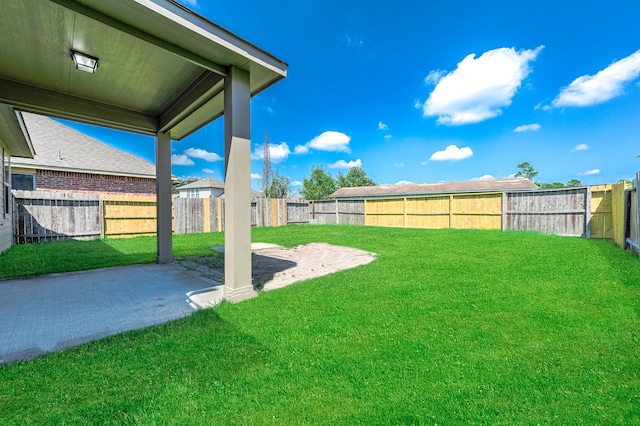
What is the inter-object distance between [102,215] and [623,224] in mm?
16942

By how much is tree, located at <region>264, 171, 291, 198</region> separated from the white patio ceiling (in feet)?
105

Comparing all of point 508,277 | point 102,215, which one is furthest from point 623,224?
point 102,215

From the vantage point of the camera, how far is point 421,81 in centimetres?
1828

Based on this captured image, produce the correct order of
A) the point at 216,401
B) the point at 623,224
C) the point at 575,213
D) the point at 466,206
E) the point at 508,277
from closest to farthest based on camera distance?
the point at 216,401 < the point at 508,277 < the point at 623,224 < the point at 575,213 < the point at 466,206

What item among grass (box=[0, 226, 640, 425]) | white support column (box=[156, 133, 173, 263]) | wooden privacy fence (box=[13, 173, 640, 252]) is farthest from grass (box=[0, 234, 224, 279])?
grass (box=[0, 226, 640, 425])

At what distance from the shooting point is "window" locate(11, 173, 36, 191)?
11586mm

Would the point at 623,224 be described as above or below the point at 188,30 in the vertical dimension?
below

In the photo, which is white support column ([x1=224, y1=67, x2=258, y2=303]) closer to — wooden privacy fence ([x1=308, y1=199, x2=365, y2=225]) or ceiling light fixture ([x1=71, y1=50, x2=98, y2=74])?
ceiling light fixture ([x1=71, y1=50, x2=98, y2=74])

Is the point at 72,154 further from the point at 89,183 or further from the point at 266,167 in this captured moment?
the point at 266,167

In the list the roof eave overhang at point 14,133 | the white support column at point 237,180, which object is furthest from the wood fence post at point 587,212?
the roof eave overhang at point 14,133

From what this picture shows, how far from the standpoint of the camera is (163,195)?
227 inches

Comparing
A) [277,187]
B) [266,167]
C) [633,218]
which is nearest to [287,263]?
[633,218]

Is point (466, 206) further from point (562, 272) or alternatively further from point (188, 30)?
point (188, 30)

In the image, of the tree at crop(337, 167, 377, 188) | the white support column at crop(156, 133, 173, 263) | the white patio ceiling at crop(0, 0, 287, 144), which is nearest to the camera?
the white patio ceiling at crop(0, 0, 287, 144)
